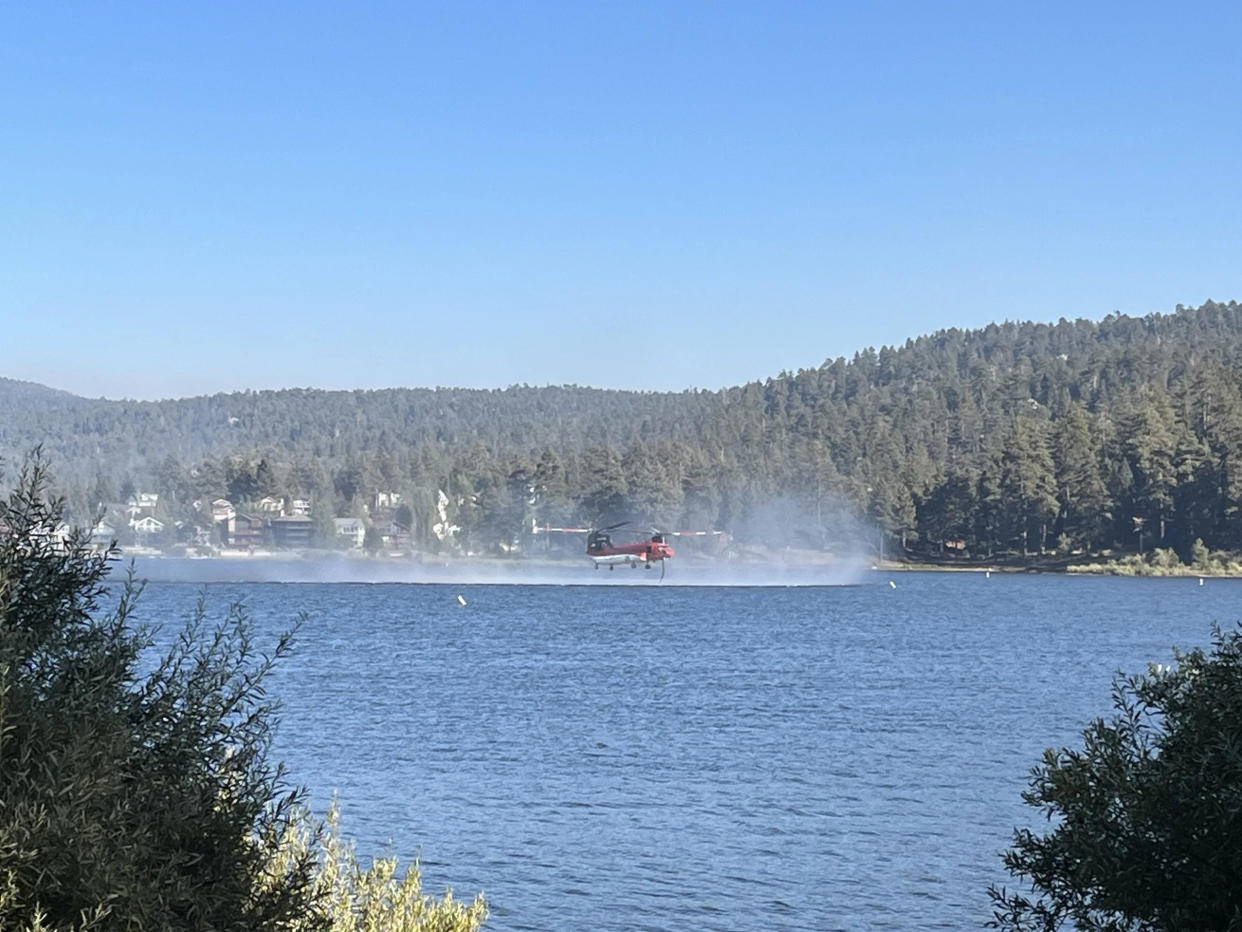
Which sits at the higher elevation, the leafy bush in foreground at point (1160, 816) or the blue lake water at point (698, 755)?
the leafy bush in foreground at point (1160, 816)

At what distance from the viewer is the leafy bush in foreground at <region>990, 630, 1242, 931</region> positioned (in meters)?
10.1

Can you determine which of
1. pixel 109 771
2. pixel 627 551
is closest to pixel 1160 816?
pixel 109 771

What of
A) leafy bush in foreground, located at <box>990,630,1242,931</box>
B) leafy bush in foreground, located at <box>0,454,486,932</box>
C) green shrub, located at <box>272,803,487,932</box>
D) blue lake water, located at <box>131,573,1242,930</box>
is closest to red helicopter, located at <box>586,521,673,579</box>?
blue lake water, located at <box>131,573,1242,930</box>

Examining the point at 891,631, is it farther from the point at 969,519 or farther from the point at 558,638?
the point at 969,519

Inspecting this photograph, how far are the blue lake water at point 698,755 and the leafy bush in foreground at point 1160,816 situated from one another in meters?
10.7

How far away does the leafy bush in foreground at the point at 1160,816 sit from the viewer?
10.1 metres

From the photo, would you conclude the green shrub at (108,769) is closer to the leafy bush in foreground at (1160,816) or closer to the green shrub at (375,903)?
the green shrub at (375,903)

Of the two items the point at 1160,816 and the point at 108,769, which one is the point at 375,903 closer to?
the point at 108,769

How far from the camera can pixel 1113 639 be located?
260 ft

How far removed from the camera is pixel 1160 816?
34.6 ft

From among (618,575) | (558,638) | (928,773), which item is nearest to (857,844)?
(928,773)

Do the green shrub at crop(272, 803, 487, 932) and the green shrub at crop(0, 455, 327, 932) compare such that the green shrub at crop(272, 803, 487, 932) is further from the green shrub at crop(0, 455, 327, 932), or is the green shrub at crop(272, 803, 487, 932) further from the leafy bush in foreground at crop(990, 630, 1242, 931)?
the leafy bush in foreground at crop(990, 630, 1242, 931)

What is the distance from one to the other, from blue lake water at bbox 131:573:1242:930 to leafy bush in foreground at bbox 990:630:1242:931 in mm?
10742

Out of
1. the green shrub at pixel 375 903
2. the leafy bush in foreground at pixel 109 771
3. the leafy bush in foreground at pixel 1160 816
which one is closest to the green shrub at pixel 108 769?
the leafy bush in foreground at pixel 109 771
